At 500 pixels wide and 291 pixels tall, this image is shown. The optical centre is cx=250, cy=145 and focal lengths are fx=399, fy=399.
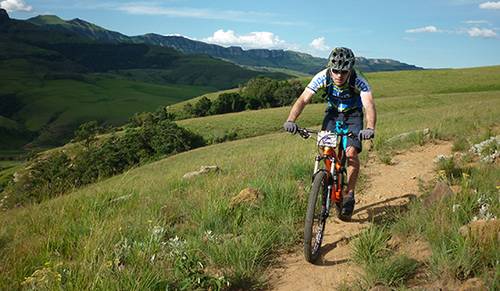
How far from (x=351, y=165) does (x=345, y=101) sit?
39.3 inches

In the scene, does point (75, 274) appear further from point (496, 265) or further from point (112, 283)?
point (496, 265)

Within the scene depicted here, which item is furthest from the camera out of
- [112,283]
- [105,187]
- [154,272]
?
[105,187]

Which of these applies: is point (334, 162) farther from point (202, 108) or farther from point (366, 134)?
point (202, 108)

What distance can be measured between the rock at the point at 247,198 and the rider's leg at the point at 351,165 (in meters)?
1.38

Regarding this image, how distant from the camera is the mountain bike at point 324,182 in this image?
4883 millimetres

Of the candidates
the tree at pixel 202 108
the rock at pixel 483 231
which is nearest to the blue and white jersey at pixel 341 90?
the rock at pixel 483 231

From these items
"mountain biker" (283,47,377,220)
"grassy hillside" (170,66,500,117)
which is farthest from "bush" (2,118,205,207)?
"mountain biker" (283,47,377,220)

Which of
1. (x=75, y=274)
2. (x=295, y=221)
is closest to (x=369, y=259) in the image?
(x=295, y=221)

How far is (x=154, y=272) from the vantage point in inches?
154

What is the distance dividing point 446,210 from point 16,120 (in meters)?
216

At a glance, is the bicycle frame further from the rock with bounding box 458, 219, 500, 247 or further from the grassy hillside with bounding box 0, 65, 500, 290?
the rock with bounding box 458, 219, 500, 247

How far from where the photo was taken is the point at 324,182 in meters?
5.40

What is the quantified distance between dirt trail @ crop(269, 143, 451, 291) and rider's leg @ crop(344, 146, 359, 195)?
0.59m

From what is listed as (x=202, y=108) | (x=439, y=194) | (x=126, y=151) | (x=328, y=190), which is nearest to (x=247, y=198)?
(x=328, y=190)
